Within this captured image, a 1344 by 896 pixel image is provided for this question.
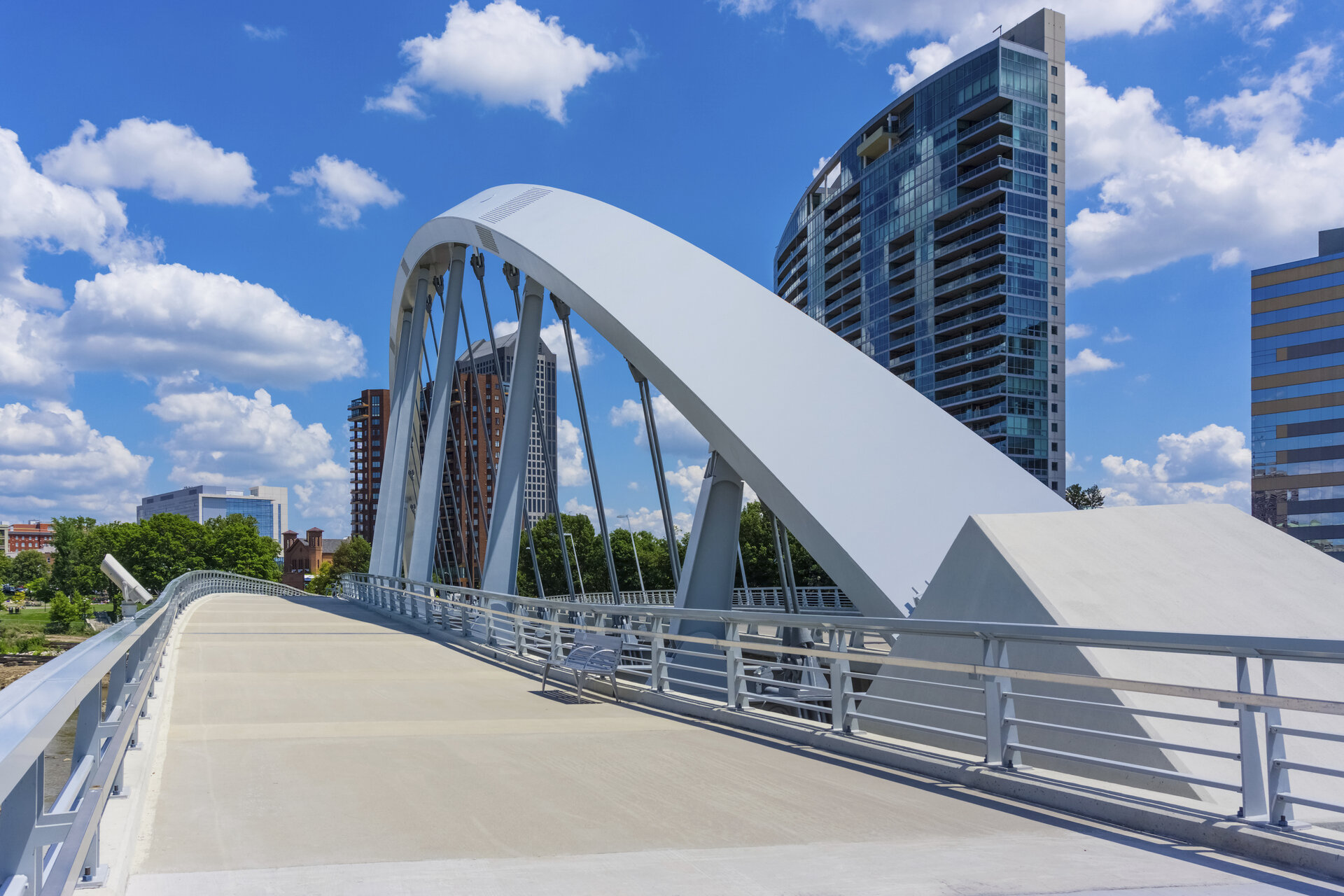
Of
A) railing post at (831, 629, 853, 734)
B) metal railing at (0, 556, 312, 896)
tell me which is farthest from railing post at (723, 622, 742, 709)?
metal railing at (0, 556, 312, 896)

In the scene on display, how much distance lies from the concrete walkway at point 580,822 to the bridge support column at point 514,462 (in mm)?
10565

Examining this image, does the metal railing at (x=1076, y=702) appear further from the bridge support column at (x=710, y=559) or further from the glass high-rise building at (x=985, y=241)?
the glass high-rise building at (x=985, y=241)

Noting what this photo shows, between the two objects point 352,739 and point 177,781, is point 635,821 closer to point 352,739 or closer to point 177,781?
point 177,781

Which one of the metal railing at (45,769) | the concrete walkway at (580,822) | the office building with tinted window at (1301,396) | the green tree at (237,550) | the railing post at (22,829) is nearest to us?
the metal railing at (45,769)

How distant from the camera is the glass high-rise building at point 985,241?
92625 millimetres

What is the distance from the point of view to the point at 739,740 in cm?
857

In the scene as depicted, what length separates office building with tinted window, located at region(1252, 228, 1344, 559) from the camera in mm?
82375

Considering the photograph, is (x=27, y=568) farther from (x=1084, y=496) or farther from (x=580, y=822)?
(x=580, y=822)

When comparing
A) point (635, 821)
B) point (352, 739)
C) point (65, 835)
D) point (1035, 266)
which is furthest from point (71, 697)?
point (1035, 266)

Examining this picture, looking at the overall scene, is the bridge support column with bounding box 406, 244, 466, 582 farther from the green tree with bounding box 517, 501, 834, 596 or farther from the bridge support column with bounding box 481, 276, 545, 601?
the green tree with bounding box 517, 501, 834, 596

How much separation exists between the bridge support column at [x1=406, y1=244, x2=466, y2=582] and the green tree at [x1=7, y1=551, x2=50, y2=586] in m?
139

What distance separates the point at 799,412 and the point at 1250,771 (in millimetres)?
8692

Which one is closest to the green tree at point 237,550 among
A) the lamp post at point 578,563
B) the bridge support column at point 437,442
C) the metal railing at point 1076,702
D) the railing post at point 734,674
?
the lamp post at point 578,563

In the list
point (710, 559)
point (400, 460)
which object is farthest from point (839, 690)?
point (400, 460)
